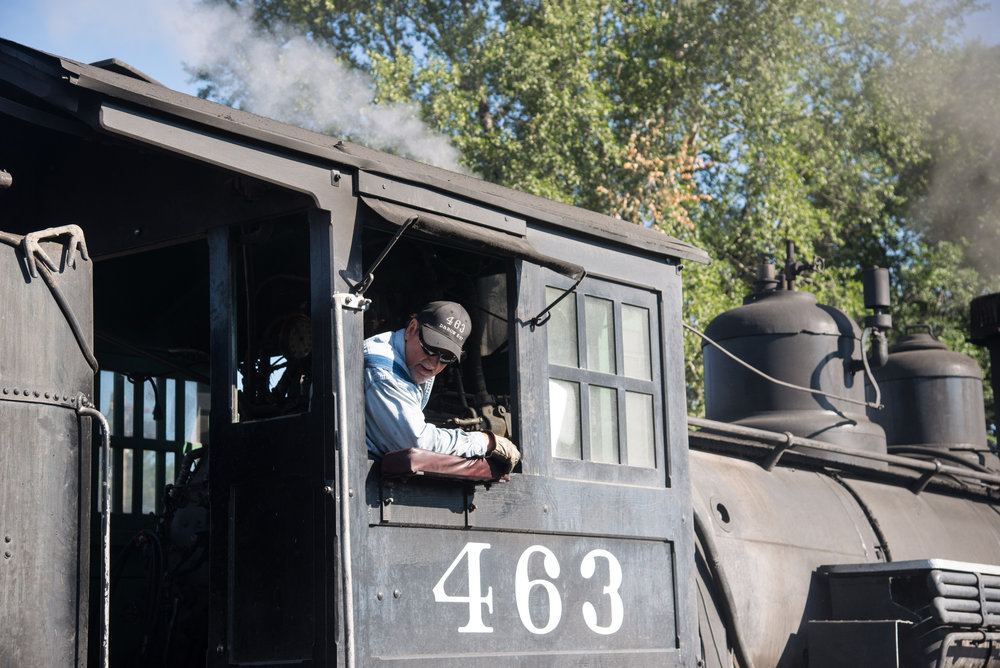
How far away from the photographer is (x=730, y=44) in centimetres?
1906

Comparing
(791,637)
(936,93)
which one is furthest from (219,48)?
(791,637)

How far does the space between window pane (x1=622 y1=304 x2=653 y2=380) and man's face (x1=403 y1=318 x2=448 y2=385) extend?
1.09 m

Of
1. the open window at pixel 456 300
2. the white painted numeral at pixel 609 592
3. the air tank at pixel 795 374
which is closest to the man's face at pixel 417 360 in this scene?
the open window at pixel 456 300

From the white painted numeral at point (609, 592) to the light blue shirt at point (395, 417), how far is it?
29.7 inches

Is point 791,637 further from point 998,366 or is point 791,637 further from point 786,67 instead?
point 786,67

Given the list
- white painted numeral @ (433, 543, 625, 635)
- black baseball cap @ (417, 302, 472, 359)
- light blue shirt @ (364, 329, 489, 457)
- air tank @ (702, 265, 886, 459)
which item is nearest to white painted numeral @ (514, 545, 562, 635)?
white painted numeral @ (433, 543, 625, 635)

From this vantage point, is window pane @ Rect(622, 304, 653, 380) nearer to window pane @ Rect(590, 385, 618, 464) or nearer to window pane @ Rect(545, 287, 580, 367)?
window pane @ Rect(590, 385, 618, 464)

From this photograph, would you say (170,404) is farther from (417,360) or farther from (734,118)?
(734,118)

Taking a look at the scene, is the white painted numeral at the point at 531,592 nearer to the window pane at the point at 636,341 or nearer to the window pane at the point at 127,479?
the window pane at the point at 636,341

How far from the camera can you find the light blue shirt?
3881mm

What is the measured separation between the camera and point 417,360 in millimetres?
4004

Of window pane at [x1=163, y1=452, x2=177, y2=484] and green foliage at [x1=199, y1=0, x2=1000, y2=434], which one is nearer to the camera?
window pane at [x1=163, y1=452, x2=177, y2=484]

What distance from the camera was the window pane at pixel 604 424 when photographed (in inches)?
183

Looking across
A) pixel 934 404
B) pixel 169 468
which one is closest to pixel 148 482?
pixel 169 468
